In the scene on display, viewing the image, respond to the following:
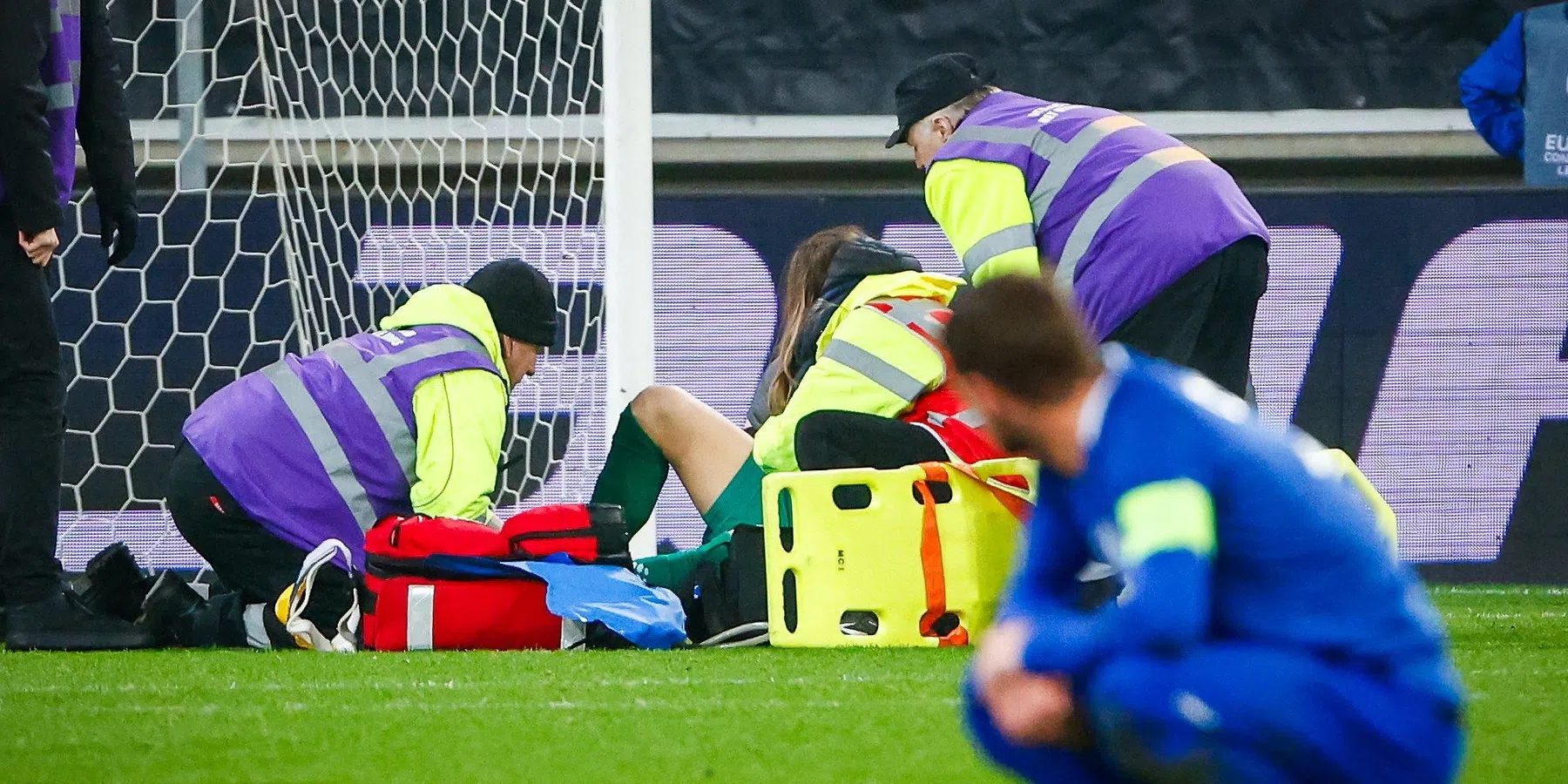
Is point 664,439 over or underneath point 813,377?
underneath

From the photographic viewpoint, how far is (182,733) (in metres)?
2.94

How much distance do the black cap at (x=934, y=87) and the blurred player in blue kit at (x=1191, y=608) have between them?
2.87 meters

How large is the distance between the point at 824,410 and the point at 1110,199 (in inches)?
→ 33.5

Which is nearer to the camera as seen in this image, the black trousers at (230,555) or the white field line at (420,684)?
the white field line at (420,684)

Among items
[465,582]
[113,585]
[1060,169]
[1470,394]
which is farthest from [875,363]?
[1470,394]

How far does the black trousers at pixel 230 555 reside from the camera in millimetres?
4656

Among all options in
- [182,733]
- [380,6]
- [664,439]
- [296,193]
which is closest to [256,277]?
[296,193]

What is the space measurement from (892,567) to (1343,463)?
106 centimetres

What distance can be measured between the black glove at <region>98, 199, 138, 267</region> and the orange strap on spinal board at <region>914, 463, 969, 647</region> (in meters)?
2.06

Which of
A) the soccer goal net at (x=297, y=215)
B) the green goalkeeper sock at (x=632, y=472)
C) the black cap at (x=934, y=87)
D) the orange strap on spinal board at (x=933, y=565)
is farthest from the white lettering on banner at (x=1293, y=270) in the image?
the orange strap on spinal board at (x=933, y=565)

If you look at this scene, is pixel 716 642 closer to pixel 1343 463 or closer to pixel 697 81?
pixel 1343 463

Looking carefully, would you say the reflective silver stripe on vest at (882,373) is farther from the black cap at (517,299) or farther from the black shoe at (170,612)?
the black shoe at (170,612)

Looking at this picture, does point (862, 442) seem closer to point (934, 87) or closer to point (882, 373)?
point (882, 373)

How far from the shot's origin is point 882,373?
4.37 meters
